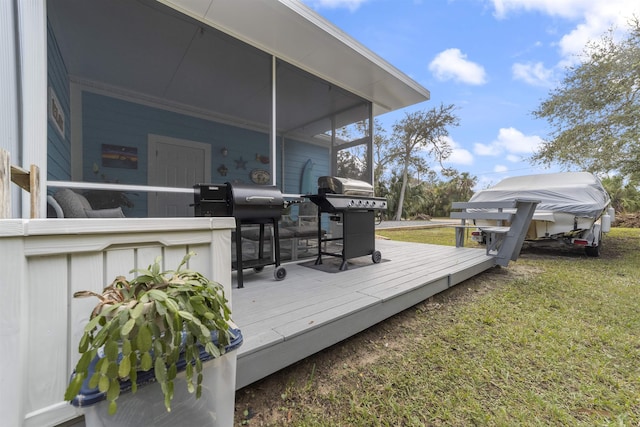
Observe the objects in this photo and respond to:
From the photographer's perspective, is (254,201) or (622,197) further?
(622,197)

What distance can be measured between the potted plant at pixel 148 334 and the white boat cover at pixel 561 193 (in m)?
5.61

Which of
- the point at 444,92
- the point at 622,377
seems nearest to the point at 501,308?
the point at 622,377

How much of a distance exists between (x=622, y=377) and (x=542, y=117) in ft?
24.9

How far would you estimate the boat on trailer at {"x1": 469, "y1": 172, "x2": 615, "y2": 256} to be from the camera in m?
4.46

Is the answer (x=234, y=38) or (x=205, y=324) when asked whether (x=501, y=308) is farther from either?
(x=234, y=38)

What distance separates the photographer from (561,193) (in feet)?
15.6

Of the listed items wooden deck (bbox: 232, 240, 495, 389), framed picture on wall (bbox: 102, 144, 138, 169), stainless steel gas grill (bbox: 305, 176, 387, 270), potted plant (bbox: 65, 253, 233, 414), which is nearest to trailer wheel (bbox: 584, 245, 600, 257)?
wooden deck (bbox: 232, 240, 495, 389)

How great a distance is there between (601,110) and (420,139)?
32.5 feet

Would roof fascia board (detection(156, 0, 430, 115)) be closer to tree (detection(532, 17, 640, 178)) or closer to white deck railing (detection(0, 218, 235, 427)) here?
white deck railing (detection(0, 218, 235, 427))

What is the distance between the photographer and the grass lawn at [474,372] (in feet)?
4.18

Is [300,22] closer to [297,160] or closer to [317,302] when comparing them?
[317,302]

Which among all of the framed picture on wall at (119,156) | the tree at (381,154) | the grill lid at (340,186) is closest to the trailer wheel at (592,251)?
the grill lid at (340,186)

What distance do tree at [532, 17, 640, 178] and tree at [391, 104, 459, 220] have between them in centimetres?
855

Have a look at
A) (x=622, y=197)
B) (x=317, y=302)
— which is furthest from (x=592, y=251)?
(x=622, y=197)
